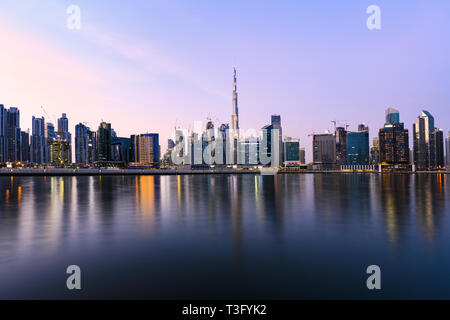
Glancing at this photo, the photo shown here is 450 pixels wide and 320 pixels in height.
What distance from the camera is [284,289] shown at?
11.0 metres

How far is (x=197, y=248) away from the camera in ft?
54.8

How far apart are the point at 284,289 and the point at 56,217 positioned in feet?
86.7

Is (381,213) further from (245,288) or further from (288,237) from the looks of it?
(245,288)

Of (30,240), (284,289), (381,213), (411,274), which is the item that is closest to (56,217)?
(30,240)

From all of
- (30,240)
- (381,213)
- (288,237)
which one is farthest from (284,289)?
(381,213)

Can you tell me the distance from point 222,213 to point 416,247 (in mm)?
18267

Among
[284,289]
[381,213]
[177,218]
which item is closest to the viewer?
[284,289]

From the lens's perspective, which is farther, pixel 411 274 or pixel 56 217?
pixel 56 217

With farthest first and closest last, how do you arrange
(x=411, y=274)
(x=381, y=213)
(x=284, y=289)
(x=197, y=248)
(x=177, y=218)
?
1. (x=381, y=213)
2. (x=177, y=218)
3. (x=197, y=248)
4. (x=411, y=274)
5. (x=284, y=289)

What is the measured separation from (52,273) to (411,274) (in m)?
16.8

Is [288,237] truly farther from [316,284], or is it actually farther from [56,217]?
[56,217]

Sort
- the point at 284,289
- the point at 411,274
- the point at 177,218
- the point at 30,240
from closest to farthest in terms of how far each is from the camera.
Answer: the point at 284,289 → the point at 411,274 → the point at 30,240 → the point at 177,218
